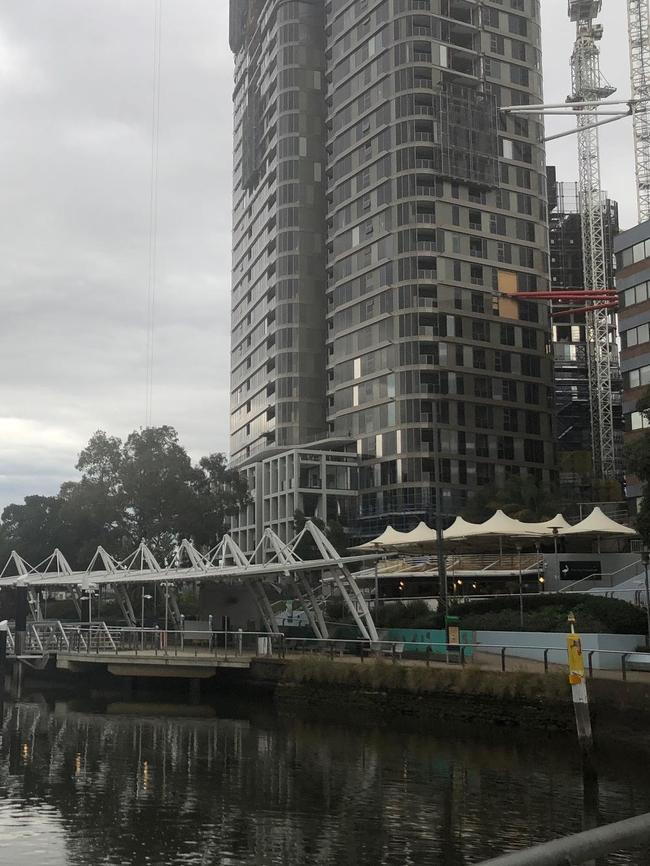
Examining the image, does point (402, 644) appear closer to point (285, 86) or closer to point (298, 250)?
point (298, 250)

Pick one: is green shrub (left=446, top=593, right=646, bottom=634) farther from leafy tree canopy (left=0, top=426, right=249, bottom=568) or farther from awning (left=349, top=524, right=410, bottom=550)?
leafy tree canopy (left=0, top=426, right=249, bottom=568)

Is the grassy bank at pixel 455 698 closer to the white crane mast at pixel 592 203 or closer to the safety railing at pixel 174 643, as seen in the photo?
the safety railing at pixel 174 643

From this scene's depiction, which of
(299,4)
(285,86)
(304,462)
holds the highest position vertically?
(299,4)

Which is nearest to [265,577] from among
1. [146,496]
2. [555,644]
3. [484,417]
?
[555,644]

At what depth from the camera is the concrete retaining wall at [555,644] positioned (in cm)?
3309

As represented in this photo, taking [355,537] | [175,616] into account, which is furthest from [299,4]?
[175,616]

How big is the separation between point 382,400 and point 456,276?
1642 centimetres

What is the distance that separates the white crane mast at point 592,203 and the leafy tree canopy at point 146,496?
59.7 meters

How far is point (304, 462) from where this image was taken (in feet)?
375

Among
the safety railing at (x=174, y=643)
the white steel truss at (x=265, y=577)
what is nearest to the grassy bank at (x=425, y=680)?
the white steel truss at (x=265, y=577)

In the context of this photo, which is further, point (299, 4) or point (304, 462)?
point (299, 4)

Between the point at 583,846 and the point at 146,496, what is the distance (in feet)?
244

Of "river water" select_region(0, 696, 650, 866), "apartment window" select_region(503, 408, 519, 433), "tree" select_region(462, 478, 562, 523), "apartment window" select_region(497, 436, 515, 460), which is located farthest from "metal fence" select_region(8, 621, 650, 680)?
"apartment window" select_region(503, 408, 519, 433)

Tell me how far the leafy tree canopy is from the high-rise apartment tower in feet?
98.0
